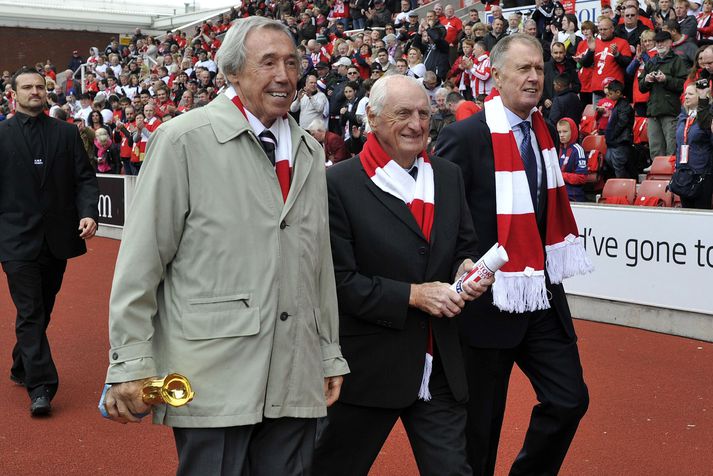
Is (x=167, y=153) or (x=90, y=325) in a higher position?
(x=167, y=153)

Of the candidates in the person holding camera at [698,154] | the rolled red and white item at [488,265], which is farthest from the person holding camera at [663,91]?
the rolled red and white item at [488,265]

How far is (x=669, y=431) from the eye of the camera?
18.4 feet

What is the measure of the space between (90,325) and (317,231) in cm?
648

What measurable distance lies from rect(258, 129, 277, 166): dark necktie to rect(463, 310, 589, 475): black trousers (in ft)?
4.68

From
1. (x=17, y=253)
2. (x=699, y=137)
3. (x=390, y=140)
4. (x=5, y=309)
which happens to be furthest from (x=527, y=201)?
(x=5, y=309)

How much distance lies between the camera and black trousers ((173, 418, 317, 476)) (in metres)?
2.73

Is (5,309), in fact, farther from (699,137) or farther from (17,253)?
(699,137)

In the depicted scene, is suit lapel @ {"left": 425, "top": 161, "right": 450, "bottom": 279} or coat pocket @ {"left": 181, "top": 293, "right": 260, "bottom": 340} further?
suit lapel @ {"left": 425, "top": 161, "right": 450, "bottom": 279}

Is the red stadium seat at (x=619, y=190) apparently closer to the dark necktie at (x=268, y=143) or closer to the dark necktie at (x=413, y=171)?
the dark necktie at (x=413, y=171)

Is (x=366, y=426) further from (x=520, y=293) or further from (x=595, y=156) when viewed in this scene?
(x=595, y=156)

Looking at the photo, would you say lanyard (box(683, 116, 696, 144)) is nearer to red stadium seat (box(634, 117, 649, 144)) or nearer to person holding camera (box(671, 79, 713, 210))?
person holding camera (box(671, 79, 713, 210))

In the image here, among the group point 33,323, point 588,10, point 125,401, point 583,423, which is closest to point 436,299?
point 125,401

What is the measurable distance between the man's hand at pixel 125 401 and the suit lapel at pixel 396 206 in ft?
4.02

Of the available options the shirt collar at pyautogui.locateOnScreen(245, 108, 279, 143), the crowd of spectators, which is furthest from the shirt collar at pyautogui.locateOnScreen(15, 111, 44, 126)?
A: the shirt collar at pyautogui.locateOnScreen(245, 108, 279, 143)
